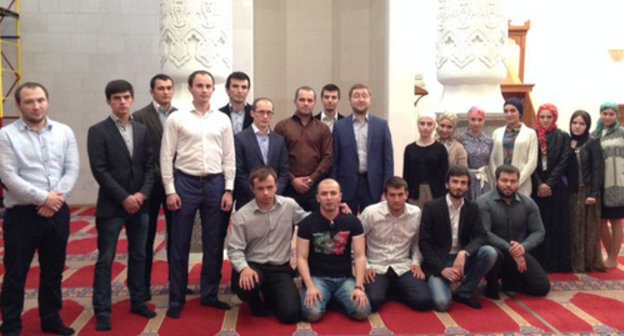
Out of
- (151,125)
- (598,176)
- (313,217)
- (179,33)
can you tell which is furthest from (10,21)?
(598,176)

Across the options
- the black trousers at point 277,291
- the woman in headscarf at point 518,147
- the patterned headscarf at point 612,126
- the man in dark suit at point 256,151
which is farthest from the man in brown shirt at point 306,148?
the patterned headscarf at point 612,126

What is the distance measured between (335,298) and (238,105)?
4.83 feet

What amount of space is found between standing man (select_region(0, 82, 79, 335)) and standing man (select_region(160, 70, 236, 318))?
60 centimetres

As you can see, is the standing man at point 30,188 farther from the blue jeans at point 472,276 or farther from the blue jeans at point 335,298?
the blue jeans at point 472,276

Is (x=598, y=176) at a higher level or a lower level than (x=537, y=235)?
higher

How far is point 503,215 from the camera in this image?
12.7 ft

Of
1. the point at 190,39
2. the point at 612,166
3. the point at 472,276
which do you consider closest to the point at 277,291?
the point at 472,276

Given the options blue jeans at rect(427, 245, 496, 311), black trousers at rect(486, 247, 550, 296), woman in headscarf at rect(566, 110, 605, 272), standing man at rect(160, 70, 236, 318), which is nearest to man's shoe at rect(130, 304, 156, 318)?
standing man at rect(160, 70, 236, 318)

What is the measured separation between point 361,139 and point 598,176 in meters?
1.87

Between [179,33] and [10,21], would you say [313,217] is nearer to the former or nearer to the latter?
[179,33]

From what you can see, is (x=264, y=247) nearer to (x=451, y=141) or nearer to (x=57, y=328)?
(x=57, y=328)

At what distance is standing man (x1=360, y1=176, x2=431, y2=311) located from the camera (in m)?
3.54

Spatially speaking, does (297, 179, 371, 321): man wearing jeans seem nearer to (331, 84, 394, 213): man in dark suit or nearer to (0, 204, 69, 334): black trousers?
(331, 84, 394, 213): man in dark suit

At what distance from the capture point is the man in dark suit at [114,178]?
3154mm
